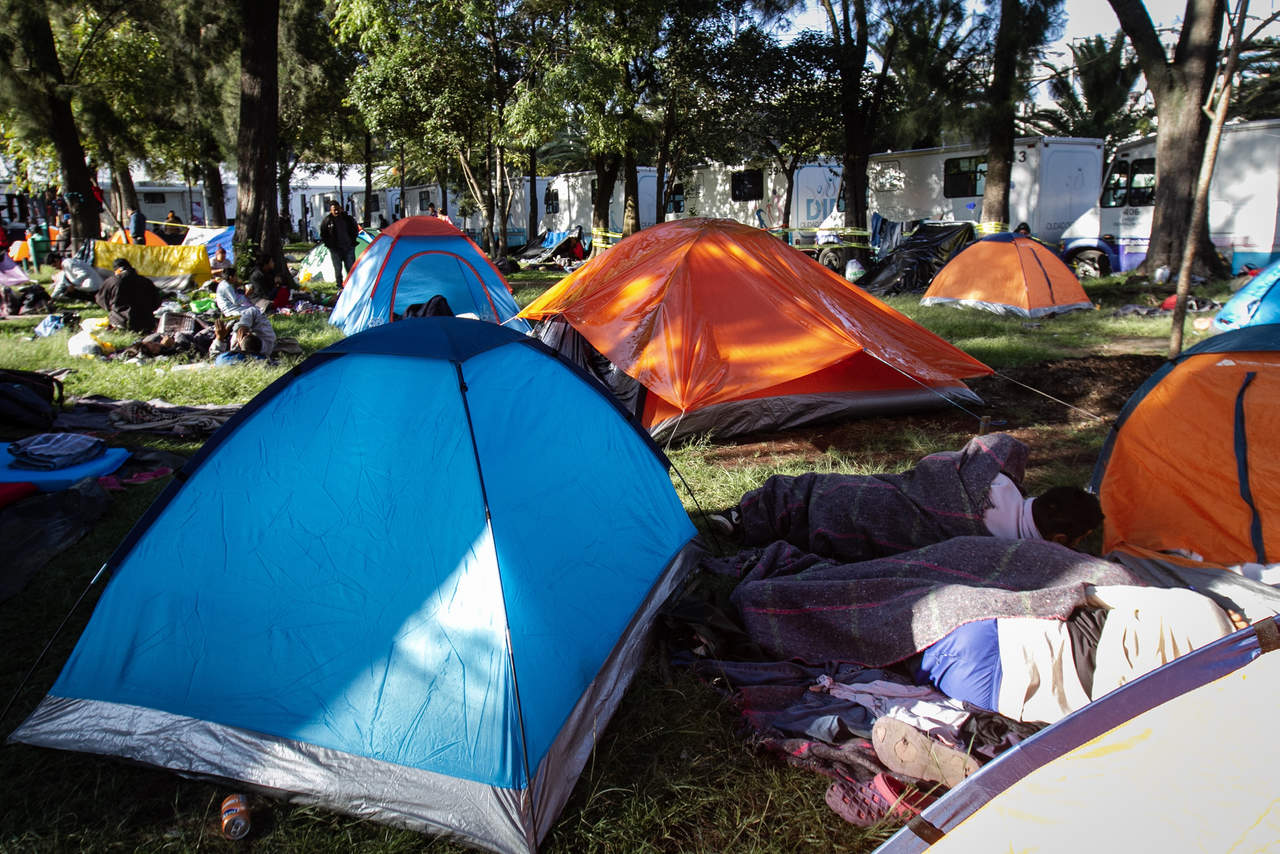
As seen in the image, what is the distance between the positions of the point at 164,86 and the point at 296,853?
2490 centimetres

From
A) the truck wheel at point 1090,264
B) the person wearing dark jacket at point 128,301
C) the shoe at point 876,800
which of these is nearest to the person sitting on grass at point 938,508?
the shoe at point 876,800

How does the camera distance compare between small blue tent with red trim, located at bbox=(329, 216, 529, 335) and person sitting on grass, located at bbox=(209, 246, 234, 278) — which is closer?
small blue tent with red trim, located at bbox=(329, 216, 529, 335)

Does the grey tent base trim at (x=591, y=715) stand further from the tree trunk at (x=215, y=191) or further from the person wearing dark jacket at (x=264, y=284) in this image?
the tree trunk at (x=215, y=191)

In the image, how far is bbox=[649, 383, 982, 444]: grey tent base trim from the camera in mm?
5852

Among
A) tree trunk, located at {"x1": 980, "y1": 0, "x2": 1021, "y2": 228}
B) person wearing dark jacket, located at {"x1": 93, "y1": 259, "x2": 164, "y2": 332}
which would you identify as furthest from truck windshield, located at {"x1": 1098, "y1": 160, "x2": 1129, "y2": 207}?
person wearing dark jacket, located at {"x1": 93, "y1": 259, "x2": 164, "y2": 332}

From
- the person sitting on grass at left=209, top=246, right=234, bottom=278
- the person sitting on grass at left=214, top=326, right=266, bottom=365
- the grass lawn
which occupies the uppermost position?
the person sitting on grass at left=209, top=246, right=234, bottom=278

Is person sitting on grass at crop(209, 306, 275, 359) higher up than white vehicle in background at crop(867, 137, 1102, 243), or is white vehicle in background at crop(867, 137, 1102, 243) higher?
white vehicle in background at crop(867, 137, 1102, 243)

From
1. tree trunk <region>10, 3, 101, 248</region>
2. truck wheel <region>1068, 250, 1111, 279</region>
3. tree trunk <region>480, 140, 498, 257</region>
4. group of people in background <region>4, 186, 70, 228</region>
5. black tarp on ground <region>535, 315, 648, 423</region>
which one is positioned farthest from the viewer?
group of people in background <region>4, 186, 70, 228</region>

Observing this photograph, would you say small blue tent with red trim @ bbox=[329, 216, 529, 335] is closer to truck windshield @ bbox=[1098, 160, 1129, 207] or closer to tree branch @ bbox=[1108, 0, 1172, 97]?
tree branch @ bbox=[1108, 0, 1172, 97]

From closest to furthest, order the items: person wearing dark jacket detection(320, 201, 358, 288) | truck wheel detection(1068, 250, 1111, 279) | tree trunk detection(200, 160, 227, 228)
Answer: person wearing dark jacket detection(320, 201, 358, 288), truck wheel detection(1068, 250, 1111, 279), tree trunk detection(200, 160, 227, 228)

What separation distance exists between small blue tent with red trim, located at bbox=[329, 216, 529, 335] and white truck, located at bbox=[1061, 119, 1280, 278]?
1154cm

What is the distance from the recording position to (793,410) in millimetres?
6059

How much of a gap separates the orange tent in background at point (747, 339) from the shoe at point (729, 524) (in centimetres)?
139

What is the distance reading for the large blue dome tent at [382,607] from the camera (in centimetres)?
250
